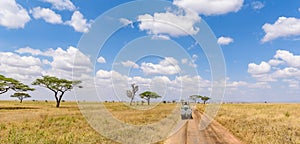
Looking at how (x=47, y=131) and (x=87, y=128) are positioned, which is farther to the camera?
(x=87, y=128)

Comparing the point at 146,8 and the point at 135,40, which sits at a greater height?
the point at 146,8

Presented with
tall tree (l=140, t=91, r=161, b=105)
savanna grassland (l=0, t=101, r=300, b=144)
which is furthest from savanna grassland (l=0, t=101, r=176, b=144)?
tall tree (l=140, t=91, r=161, b=105)

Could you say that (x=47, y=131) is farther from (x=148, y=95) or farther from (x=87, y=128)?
(x=148, y=95)

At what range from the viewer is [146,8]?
3369cm

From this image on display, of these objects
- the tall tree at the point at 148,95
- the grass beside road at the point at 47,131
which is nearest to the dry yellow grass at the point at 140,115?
the grass beside road at the point at 47,131

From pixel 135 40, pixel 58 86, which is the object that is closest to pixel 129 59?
pixel 135 40

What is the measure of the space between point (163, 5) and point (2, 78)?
44209 millimetres

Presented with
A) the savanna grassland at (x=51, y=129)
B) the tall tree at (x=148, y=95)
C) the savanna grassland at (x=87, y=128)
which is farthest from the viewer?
the tall tree at (x=148, y=95)

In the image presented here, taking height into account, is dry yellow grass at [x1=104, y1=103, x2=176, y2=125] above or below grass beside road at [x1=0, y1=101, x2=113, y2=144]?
above

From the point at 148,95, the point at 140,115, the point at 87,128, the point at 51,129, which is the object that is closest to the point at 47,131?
the point at 51,129

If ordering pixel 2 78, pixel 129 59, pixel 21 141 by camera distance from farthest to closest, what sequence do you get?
pixel 2 78 < pixel 129 59 < pixel 21 141

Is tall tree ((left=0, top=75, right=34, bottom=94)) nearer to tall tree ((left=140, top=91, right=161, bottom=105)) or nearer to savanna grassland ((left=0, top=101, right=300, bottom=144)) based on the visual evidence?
savanna grassland ((left=0, top=101, right=300, bottom=144))

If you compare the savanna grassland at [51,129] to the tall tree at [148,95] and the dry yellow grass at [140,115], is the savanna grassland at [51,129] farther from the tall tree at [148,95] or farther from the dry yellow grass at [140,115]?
the tall tree at [148,95]

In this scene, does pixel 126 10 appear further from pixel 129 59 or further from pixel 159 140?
pixel 159 140
